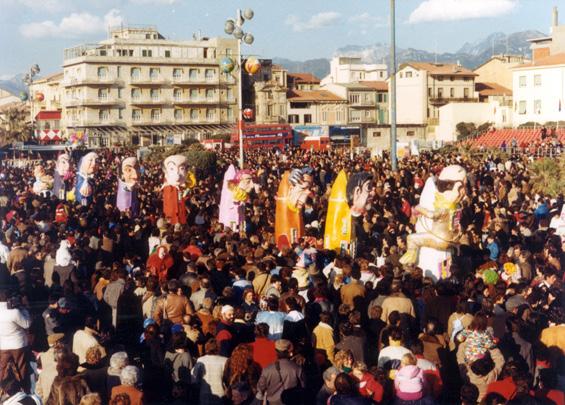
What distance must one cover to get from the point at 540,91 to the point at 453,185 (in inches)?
1721

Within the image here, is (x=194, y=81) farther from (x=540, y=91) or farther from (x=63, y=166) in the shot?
(x=63, y=166)

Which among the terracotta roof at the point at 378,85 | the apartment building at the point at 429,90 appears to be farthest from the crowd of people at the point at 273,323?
the terracotta roof at the point at 378,85

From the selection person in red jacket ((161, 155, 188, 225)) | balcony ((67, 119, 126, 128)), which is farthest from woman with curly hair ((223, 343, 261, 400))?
balcony ((67, 119, 126, 128))

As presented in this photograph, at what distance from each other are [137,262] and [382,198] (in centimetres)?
785

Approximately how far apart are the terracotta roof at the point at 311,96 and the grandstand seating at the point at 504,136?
64.8 feet

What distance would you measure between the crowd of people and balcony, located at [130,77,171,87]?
53.2 meters

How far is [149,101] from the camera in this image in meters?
66.9

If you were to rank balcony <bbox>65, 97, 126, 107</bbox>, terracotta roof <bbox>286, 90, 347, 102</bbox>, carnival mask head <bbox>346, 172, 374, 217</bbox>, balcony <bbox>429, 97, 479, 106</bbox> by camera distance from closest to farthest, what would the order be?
1. carnival mask head <bbox>346, 172, 374, 217</bbox>
2. balcony <bbox>65, 97, 126, 107</bbox>
3. balcony <bbox>429, 97, 479, 106</bbox>
4. terracotta roof <bbox>286, 90, 347, 102</bbox>

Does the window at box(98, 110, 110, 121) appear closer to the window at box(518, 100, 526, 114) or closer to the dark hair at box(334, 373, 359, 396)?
the window at box(518, 100, 526, 114)

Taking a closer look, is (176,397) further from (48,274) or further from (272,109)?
(272,109)

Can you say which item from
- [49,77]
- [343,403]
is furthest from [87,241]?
[49,77]

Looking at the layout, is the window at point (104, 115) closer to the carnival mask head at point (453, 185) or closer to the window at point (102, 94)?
the window at point (102, 94)

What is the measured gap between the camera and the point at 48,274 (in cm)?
1205

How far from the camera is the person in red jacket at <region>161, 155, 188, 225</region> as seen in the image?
17.5 metres
